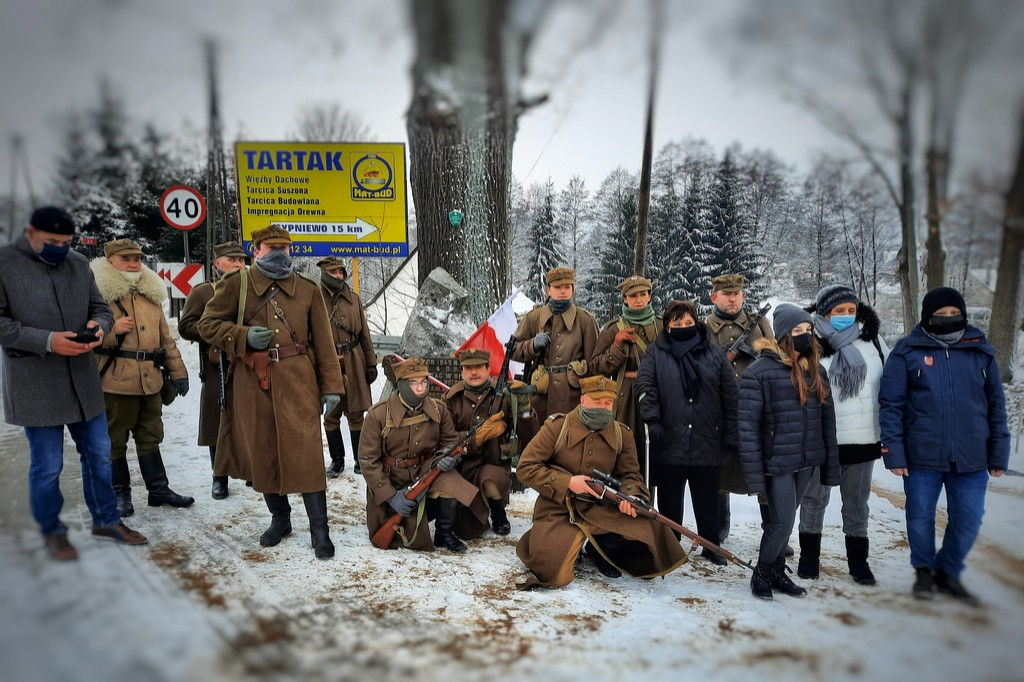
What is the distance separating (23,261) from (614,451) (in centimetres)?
300

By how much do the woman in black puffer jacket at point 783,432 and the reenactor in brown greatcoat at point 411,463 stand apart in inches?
71.3

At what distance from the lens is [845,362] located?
11.6 feet

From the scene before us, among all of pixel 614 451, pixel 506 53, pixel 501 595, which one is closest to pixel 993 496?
pixel 614 451

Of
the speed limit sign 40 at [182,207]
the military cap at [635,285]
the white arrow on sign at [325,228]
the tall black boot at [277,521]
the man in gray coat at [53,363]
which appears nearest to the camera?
the man in gray coat at [53,363]

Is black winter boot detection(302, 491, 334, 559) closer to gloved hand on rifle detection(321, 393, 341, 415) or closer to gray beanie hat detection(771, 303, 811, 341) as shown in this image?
gloved hand on rifle detection(321, 393, 341, 415)

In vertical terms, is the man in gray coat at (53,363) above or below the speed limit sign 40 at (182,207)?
below

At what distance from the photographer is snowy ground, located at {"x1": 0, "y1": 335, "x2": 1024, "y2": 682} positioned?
1.64m

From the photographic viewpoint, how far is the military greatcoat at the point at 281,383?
3.51 metres

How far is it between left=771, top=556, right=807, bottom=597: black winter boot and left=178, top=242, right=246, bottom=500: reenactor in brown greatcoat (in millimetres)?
3727

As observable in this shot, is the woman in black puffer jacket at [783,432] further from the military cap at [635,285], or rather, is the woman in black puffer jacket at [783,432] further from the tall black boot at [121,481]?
the tall black boot at [121,481]

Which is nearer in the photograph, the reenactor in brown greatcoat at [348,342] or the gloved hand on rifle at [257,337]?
the gloved hand on rifle at [257,337]

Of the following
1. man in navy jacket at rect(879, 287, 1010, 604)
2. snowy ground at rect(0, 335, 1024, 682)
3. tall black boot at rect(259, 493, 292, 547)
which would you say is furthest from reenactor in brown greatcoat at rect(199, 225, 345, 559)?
man in navy jacket at rect(879, 287, 1010, 604)

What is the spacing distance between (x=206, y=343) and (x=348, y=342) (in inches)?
51.6

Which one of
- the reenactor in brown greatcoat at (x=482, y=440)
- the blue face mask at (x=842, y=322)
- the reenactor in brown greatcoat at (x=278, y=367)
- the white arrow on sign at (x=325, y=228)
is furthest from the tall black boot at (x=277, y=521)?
the white arrow on sign at (x=325, y=228)
